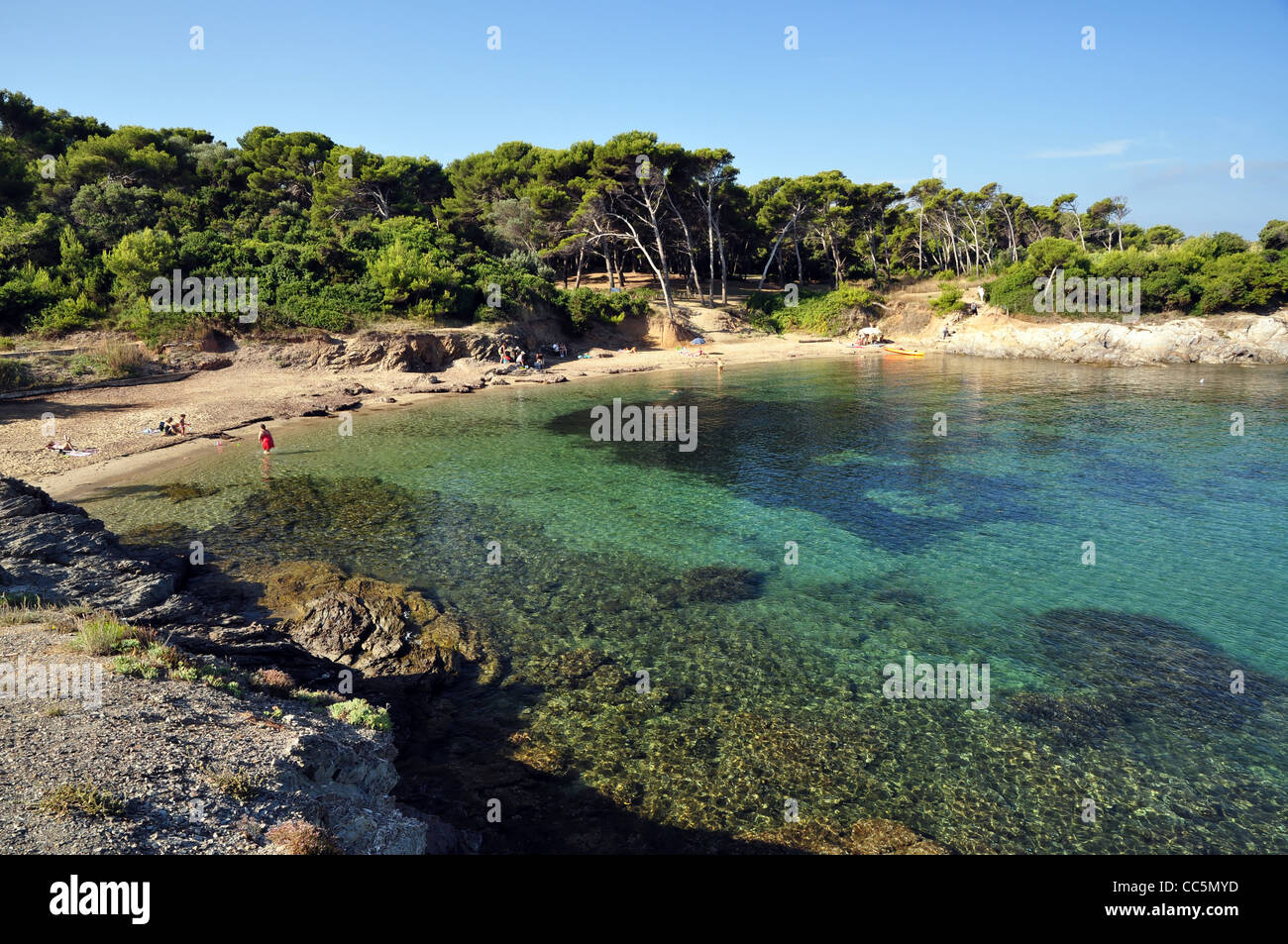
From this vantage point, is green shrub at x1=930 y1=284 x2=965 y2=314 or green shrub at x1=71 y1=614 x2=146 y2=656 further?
green shrub at x1=930 y1=284 x2=965 y2=314

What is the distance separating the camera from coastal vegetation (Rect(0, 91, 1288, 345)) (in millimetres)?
42000

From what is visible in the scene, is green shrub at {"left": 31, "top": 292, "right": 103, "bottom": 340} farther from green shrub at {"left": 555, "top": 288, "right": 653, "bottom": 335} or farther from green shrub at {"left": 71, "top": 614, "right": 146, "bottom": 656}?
green shrub at {"left": 71, "top": 614, "right": 146, "bottom": 656}

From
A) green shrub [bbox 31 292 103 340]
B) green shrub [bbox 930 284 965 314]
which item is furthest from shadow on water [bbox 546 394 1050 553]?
green shrub [bbox 930 284 965 314]

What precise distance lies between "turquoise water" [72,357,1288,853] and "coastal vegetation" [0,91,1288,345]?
20914 mm

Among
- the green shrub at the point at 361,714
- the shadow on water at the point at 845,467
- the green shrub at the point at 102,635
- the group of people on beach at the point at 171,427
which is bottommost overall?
the green shrub at the point at 361,714

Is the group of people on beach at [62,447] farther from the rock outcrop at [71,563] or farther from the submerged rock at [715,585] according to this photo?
the submerged rock at [715,585]

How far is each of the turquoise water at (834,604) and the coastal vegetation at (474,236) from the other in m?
20.9

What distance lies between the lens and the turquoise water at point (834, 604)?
364 inches

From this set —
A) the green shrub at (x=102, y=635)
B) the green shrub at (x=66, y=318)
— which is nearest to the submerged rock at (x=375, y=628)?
the green shrub at (x=102, y=635)

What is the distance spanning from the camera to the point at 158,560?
15.4 metres
